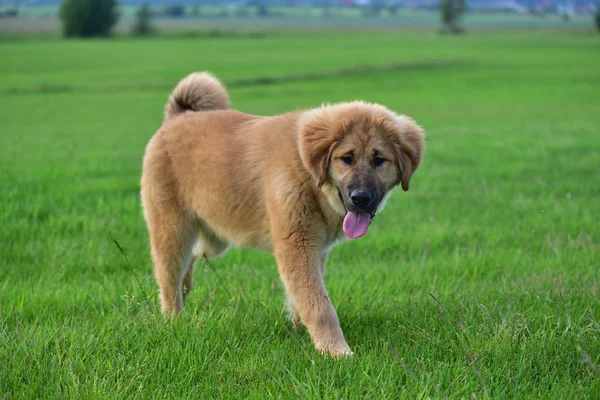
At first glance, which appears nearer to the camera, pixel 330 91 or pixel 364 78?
pixel 330 91

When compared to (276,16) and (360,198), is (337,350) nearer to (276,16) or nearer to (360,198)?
(360,198)

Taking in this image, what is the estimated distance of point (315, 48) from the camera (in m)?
55.6

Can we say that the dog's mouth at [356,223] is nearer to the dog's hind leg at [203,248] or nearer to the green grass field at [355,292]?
the green grass field at [355,292]

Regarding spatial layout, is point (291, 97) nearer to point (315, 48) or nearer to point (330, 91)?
point (330, 91)

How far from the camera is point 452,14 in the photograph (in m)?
79.2

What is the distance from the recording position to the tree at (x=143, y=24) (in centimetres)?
7294

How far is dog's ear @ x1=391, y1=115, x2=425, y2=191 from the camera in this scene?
4.17 metres

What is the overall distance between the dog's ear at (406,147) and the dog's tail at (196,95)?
5.44 ft

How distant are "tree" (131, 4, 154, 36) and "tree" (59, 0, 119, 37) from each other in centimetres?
449

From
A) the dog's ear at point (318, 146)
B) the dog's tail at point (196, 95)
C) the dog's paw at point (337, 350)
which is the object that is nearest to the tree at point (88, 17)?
the dog's tail at point (196, 95)

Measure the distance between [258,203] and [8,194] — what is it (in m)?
4.47

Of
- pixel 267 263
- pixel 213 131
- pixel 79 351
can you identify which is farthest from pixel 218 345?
pixel 267 263

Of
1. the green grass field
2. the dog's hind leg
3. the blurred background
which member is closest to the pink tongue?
the green grass field

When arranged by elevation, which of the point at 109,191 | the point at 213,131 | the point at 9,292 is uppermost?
the point at 213,131
